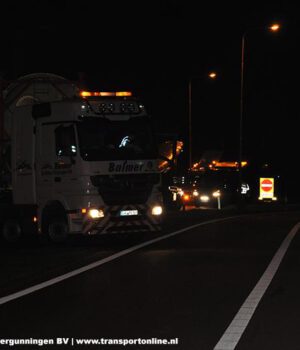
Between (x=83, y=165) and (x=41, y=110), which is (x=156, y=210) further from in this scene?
A: (x=41, y=110)

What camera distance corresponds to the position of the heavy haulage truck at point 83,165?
54.3 ft

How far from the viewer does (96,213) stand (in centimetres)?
1670

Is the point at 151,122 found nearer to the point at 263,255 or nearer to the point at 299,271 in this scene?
the point at 263,255

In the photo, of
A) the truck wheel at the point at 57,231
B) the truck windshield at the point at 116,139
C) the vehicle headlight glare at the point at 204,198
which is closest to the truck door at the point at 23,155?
the truck wheel at the point at 57,231

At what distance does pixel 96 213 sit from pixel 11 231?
276 centimetres

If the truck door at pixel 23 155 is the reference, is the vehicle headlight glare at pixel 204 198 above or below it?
below

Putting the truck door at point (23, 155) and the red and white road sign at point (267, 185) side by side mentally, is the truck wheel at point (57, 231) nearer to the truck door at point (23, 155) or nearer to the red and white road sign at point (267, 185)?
the truck door at point (23, 155)

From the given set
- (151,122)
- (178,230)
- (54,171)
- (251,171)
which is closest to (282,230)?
(178,230)

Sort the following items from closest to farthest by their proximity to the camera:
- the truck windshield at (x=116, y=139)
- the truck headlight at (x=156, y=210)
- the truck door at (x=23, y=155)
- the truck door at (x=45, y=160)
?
the truck windshield at (x=116, y=139) < the truck door at (x=45, y=160) < the truck door at (x=23, y=155) < the truck headlight at (x=156, y=210)

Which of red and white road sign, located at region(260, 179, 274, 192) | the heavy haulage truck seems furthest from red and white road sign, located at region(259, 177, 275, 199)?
the heavy haulage truck

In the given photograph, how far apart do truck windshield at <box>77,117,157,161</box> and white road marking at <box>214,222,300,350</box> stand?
4.22m

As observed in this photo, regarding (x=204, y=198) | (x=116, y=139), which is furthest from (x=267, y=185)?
(x=116, y=139)

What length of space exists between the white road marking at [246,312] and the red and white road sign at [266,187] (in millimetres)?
29398

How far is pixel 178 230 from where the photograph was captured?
22.0 m
